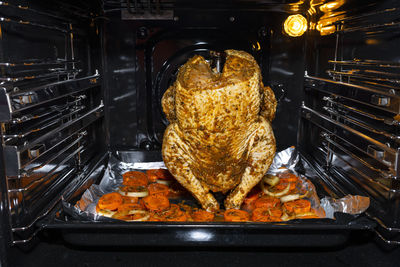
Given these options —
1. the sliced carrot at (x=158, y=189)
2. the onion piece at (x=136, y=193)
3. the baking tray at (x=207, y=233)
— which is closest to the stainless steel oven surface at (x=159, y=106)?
the baking tray at (x=207, y=233)

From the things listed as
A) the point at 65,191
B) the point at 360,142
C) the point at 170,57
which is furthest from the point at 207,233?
the point at 170,57

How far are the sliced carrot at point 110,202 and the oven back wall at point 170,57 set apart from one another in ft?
1.97

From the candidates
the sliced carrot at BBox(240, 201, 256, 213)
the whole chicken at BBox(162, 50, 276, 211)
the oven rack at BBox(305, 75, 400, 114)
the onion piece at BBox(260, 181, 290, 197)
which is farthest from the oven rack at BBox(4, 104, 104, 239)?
the oven rack at BBox(305, 75, 400, 114)

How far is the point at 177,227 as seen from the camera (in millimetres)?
1508

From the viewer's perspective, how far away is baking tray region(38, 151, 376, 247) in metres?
1.50

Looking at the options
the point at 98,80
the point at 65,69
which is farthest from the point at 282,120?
the point at 65,69

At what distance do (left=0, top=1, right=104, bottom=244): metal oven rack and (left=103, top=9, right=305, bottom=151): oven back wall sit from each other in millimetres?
158

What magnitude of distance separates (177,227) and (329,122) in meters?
1.10

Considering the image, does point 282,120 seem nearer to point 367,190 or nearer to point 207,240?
point 367,190

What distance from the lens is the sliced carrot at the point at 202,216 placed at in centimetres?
187

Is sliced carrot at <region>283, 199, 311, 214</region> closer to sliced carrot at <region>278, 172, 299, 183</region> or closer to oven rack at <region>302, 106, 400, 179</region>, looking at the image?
sliced carrot at <region>278, 172, 299, 183</region>

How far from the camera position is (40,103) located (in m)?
1.49

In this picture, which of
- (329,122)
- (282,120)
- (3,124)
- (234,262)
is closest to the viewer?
(3,124)

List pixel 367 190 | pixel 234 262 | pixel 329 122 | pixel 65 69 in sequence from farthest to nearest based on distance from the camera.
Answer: pixel 329 122 → pixel 65 69 → pixel 367 190 → pixel 234 262
